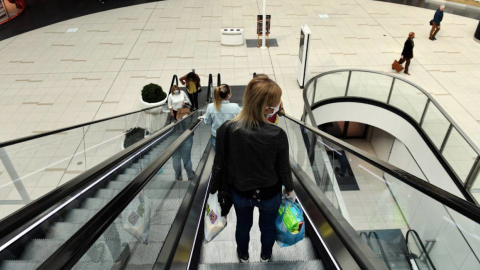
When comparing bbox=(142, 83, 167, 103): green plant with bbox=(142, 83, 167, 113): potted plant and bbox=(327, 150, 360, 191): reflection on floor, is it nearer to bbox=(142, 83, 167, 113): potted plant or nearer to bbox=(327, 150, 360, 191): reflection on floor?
bbox=(142, 83, 167, 113): potted plant

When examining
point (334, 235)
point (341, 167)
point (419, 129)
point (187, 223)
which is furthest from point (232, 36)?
point (334, 235)

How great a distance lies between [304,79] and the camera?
916 centimetres

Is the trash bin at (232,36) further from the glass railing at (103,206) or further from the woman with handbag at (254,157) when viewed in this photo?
the woman with handbag at (254,157)

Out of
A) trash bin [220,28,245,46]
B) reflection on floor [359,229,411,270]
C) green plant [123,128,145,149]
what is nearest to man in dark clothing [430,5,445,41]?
trash bin [220,28,245,46]

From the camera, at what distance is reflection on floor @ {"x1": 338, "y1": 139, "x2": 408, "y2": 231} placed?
2.31 metres

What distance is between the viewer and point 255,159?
2020 mm

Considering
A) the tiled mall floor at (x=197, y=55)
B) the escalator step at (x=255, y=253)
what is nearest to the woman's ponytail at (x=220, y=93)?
the escalator step at (x=255, y=253)

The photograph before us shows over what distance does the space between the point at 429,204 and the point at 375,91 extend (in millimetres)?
6963

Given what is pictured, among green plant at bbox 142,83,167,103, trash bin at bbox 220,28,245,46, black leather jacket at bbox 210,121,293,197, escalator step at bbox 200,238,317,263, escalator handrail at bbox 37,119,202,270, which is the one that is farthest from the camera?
trash bin at bbox 220,28,245,46

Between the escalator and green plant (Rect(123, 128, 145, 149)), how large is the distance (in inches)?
97.9

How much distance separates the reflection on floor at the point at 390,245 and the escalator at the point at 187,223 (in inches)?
0.5

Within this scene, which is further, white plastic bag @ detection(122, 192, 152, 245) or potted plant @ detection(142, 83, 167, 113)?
potted plant @ detection(142, 83, 167, 113)

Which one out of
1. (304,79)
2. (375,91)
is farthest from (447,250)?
(304,79)

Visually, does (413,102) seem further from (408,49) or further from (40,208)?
(40,208)
